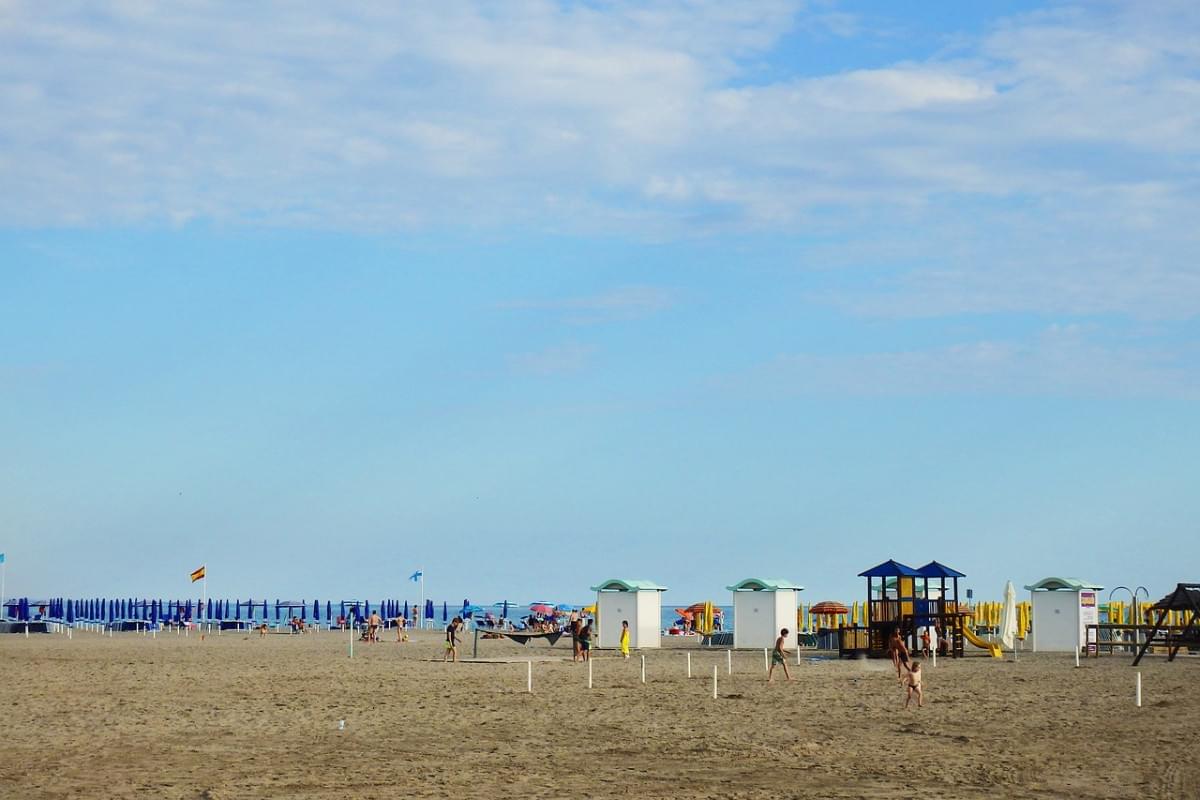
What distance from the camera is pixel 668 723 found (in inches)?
924

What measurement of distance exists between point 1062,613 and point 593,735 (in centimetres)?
3038

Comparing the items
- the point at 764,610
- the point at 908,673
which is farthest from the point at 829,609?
the point at 908,673

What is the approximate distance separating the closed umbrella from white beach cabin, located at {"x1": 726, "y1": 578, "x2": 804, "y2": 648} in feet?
22.6

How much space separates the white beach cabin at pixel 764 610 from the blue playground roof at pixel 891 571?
4188 mm

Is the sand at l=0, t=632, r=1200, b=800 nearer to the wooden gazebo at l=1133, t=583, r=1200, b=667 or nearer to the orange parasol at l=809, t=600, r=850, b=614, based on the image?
the wooden gazebo at l=1133, t=583, r=1200, b=667

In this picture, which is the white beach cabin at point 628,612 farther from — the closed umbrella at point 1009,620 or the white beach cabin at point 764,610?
the closed umbrella at point 1009,620

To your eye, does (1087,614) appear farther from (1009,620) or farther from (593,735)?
(593,735)

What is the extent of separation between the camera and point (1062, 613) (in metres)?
48.0

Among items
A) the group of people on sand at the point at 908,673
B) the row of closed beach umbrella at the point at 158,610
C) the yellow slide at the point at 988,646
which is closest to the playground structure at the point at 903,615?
the yellow slide at the point at 988,646

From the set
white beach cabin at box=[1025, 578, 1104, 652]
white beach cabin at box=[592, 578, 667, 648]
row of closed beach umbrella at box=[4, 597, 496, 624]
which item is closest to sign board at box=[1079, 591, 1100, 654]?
white beach cabin at box=[1025, 578, 1104, 652]

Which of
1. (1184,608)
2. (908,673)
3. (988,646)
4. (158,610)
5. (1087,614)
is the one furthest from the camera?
(158,610)

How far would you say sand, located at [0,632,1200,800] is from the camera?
16.9m

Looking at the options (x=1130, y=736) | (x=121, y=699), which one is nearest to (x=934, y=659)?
(x=1130, y=736)

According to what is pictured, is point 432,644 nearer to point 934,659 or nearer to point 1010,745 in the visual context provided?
point 934,659
